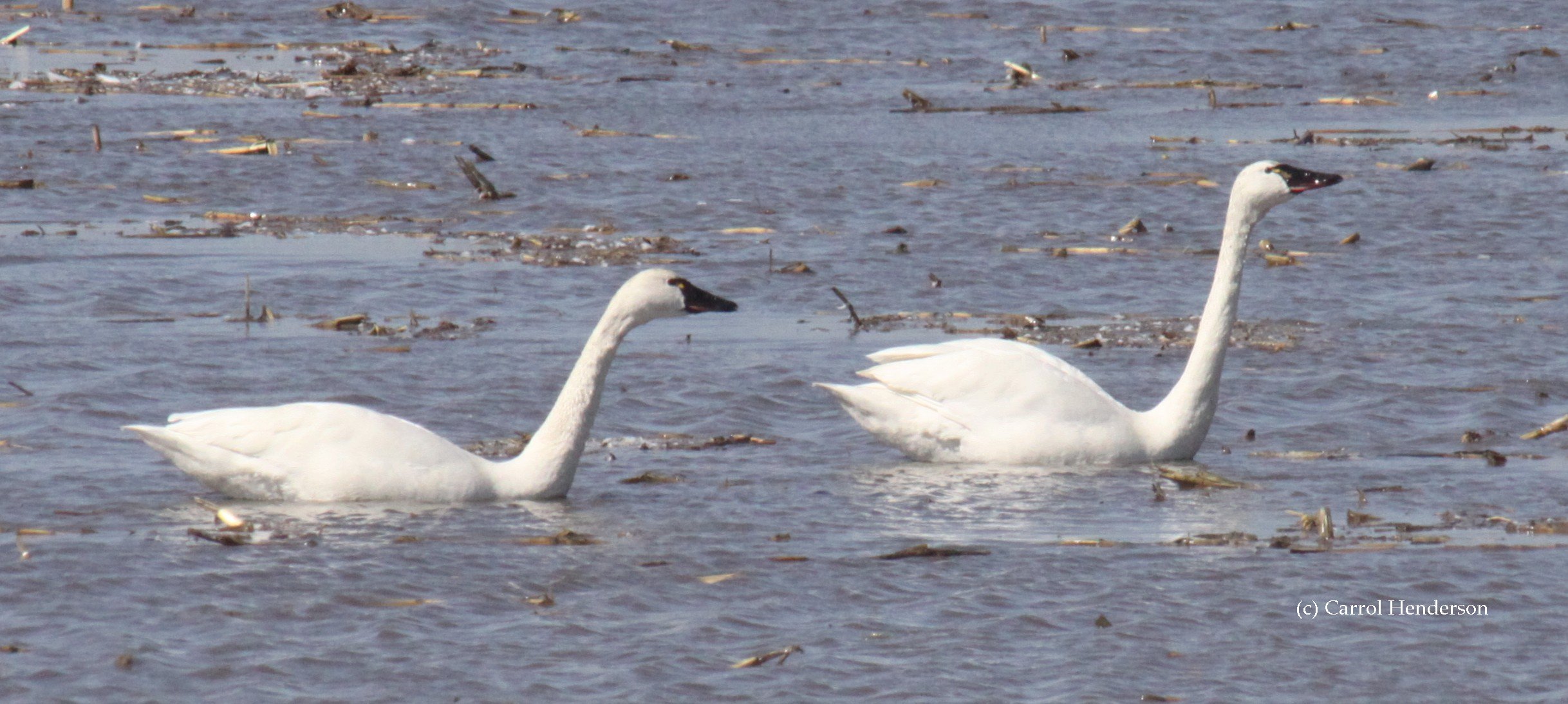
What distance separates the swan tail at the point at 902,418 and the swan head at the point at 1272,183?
161 cm

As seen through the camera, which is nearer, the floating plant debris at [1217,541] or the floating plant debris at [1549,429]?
the floating plant debris at [1217,541]

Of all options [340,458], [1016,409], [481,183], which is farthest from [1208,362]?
[481,183]

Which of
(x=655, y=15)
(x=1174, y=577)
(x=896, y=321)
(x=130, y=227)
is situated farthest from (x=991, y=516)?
(x=655, y=15)

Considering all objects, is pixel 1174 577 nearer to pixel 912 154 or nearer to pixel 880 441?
pixel 880 441

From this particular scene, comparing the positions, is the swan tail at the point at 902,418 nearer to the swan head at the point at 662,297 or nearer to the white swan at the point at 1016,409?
the white swan at the point at 1016,409

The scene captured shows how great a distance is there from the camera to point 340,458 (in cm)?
747

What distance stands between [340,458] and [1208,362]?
3545mm

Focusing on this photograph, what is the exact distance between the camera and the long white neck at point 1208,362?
339 inches

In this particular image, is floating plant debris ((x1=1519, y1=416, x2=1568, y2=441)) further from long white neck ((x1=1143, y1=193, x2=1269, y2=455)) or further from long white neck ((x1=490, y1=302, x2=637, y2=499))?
long white neck ((x1=490, y1=302, x2=637, y2=499))

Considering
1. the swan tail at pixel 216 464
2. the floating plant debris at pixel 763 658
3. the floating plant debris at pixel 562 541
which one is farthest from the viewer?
the swan tail at pixel 216 464

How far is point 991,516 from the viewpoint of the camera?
24.6 feet

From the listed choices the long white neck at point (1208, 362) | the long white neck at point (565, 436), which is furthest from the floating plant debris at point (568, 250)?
the long white neck at point (565, 436)

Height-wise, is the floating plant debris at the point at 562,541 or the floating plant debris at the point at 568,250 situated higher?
the floating plant debris at the point at 568,250

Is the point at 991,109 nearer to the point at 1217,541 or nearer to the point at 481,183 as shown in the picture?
the point at 481,183
